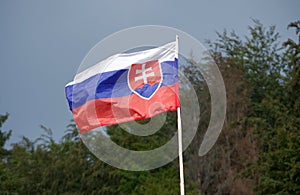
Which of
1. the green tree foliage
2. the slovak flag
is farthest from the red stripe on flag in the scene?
the green tree foliage

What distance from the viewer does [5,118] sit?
1903 inches

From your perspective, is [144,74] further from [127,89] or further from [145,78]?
[127,89]

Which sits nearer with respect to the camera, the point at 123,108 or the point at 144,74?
the point at 123,108

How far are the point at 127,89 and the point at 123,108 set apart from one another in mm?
399

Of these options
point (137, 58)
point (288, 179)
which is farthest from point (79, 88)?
point (288, 179)

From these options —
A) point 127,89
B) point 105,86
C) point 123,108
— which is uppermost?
point 105,86

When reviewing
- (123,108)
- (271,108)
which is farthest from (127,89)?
(271,108)

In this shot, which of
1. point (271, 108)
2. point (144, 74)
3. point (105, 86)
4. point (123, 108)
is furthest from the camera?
point (271, 108)

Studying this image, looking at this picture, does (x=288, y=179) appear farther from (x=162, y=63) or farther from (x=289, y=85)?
(x=162, y=63)

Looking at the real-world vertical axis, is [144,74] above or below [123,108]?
above

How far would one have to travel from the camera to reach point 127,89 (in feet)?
44.4

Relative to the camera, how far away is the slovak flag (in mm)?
13164

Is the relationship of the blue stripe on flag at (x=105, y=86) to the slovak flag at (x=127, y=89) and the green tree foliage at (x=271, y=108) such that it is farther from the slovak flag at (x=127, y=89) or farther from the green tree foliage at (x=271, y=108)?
the green tree foliage at (x=271, y=108)

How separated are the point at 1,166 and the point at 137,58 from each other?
87.1 ft
